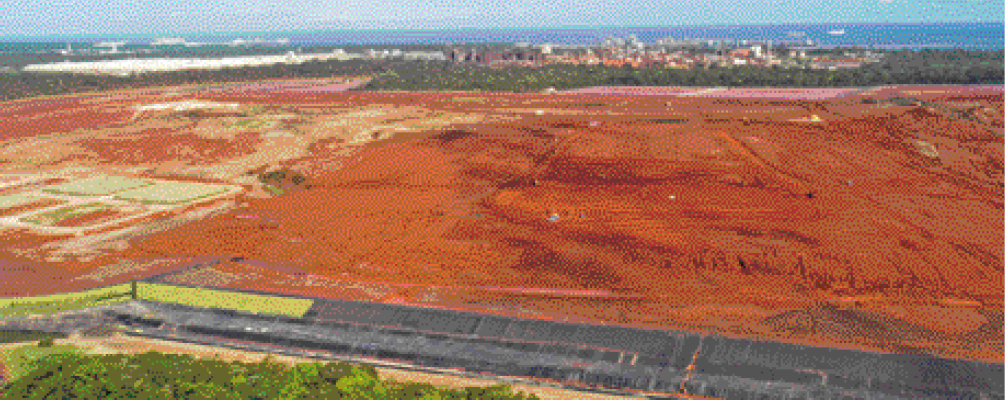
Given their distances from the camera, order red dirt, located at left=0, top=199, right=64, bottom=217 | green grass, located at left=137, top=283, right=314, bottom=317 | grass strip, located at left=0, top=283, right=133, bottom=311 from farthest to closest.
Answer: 1. red dirt, located at left=0, top=199, right=64, bottom=217
2. grass strip, located at left=0, top=283, right=133, bottom=311
3. green grass, located at left=137, top=283, right=314, bottom=317

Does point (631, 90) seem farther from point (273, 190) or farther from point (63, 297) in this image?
point (63, 297)

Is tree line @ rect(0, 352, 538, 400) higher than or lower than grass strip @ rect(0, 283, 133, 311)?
higher

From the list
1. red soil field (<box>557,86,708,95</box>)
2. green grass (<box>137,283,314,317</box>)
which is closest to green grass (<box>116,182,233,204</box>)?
green grass (<box>137,283,314,317</box>)

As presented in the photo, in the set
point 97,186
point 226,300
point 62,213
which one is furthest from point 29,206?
point 226,300

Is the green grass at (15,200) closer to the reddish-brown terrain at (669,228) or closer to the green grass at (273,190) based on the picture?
the reddish-brown terrain at (669,228)

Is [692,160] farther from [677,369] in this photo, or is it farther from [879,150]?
[677,369]

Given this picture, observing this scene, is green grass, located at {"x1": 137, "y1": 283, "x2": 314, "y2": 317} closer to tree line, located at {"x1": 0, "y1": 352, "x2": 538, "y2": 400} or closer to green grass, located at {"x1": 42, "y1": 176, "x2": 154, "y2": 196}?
tree line, located at {"x1": 0, "y1": 352, "x2": 538, "y2": 400}

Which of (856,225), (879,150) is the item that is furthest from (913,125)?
(856,225)
